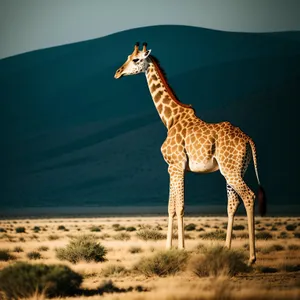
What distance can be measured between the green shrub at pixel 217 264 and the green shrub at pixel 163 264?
58 centimetres

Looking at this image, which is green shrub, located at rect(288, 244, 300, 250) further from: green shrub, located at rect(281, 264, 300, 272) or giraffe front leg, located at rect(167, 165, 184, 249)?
giraffe front leg, located at rect(167, 165, 184, 249)

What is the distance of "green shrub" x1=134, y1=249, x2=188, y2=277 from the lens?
18.3 metres

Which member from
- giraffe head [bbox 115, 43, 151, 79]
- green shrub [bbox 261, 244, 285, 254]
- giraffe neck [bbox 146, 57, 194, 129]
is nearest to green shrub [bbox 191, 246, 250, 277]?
giraffe neck [bbox 146, 57, 194, 129]

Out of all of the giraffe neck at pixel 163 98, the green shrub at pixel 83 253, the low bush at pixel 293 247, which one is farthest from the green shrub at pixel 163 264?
the low bush at pixel 293 247

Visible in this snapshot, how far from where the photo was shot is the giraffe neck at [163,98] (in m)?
21.5

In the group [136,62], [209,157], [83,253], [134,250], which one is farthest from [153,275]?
[134,250]

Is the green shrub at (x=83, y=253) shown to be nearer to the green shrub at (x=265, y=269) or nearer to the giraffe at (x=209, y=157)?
the giraffe at (x=209, y=157)

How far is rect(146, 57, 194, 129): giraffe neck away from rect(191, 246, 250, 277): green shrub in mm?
4486

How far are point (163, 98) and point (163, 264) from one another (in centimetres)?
496

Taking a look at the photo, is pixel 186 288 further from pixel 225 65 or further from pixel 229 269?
pixel 225 65

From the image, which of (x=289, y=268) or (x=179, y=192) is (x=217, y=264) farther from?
(x=179, y=192)

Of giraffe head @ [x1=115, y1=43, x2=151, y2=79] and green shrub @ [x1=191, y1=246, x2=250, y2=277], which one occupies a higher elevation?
giraffe head @ [x1=115, y1=43, x2=151, y2=79]

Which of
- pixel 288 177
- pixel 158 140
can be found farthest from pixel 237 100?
pixel 288 177

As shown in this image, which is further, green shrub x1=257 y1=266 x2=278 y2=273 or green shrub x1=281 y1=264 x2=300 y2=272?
green shrub x1=281 y1=264 x2=300 y2=272
